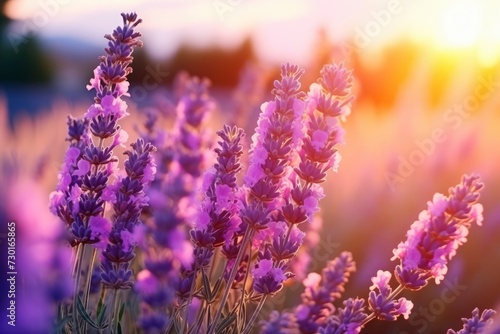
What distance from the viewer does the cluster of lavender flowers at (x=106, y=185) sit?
146cm

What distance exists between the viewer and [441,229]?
141 cm

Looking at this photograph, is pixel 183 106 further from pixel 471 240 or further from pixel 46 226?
pixel 471 240

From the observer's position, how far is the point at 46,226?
108 cm

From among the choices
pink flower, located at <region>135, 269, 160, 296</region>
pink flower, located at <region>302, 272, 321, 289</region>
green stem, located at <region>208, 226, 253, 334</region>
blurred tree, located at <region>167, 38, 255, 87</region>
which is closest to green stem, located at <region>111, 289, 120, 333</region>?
green stem, located at <region>208, 226, 253, 334</region>

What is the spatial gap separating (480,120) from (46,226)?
2950 millimetres

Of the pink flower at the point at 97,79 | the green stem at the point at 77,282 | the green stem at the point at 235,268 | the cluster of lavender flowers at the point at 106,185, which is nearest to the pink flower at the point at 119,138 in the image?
the cluster of lavender flowers at the point at 106,185

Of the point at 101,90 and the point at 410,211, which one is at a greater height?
the point at 410,211

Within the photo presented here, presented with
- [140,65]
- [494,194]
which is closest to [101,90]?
[494,194]

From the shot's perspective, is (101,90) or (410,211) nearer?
(101,90)

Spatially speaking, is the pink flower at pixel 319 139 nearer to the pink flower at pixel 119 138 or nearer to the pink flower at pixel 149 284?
the pink flower at pixel 119 138

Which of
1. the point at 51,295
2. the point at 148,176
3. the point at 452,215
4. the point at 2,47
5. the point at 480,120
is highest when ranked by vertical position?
the point at 2,47

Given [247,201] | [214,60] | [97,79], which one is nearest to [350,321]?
[247,201]

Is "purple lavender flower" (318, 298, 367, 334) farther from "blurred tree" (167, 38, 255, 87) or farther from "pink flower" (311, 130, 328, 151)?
"blurred tree" (167, 38, 255, 87)

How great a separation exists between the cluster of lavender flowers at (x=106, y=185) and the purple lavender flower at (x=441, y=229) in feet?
1.66
